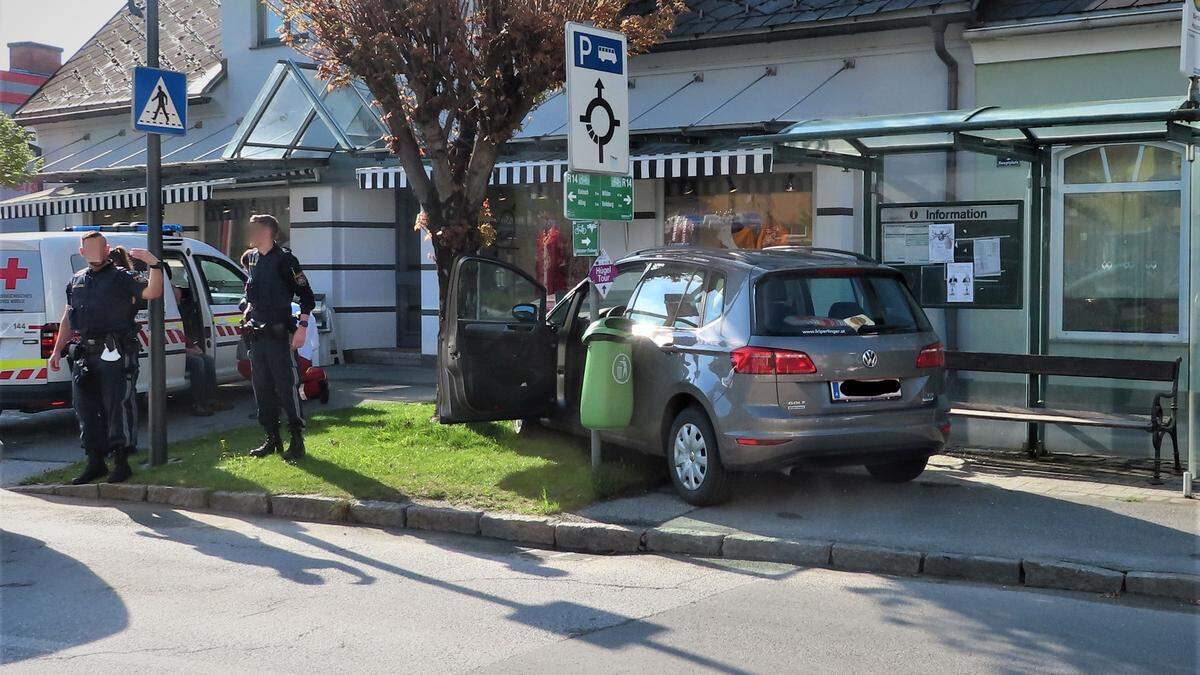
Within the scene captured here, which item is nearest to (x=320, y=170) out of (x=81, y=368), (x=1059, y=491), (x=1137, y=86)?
(x=81, y=368)

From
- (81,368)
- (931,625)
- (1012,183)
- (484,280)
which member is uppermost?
(1012,183)

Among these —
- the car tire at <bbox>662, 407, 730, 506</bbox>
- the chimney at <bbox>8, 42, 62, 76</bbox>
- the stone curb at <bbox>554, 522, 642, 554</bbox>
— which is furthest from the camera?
the chimney at <bbox>8, 42, 62, 76</bbox>

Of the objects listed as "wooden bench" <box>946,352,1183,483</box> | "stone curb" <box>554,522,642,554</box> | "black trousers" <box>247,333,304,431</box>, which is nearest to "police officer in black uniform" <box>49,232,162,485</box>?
"black trousers" <box>247,333,304,431</box>

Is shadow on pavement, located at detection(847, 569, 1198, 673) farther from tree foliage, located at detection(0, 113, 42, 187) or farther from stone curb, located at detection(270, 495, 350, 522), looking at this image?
tree foliage, located at detection(0, 113, 42, 187)

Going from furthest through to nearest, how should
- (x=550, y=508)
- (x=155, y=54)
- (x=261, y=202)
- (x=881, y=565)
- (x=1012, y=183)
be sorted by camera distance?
(x=261, y=202)
(x=1012, y=183)
(x=155, y=54)
(x=550, y=508)
(x=881, y=565)

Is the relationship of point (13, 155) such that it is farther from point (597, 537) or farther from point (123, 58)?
point (597, 537)

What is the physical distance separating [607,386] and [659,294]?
0.86 meters

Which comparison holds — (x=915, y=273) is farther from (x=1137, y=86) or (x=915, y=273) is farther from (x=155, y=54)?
(x=155, y=54)

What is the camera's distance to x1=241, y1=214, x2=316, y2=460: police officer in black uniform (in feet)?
33.9

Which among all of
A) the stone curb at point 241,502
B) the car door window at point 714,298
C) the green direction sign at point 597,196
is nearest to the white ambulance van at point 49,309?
the stone curb at point 241,502

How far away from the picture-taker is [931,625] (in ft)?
19.6

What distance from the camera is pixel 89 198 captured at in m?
21.4

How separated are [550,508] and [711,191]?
7827mm

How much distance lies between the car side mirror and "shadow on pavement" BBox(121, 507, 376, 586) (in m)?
2.79
